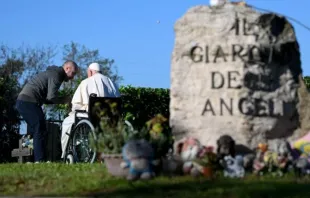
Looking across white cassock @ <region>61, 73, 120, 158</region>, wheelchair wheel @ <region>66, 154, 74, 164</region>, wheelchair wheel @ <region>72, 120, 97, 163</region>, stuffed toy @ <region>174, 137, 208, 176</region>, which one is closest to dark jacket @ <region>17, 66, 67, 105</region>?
white cassock @ <region>61, 73, 120, 158</region>

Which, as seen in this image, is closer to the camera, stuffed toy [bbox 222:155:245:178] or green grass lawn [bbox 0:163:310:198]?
green grass lawn [bbox 0:163:310:198]

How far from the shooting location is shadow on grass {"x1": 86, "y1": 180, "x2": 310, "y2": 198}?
6641 mm

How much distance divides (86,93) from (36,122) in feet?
3.25

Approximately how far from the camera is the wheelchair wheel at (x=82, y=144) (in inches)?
460

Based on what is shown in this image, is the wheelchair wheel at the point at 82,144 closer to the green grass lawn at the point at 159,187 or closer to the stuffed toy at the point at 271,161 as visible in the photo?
the green grass lawn at the point at 159,187

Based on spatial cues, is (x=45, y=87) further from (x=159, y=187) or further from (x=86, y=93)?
(x=159, y=187)

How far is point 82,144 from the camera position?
1195 centimetres

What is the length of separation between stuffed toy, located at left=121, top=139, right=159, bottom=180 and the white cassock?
4972 millimetres

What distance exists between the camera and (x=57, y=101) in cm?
1222

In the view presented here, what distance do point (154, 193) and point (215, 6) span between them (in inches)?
99.7

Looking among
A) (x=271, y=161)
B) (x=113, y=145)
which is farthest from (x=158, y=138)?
(x=271, y=161)

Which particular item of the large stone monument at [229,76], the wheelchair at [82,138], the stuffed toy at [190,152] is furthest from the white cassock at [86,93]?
the stuffed toy at [190,152]

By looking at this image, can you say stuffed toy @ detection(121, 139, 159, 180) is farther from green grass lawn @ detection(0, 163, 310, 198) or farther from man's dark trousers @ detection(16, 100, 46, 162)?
man's dark trousers @ detection(16, 100, 46, 162)

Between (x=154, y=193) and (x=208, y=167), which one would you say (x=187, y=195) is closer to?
(x=154, y=193)
